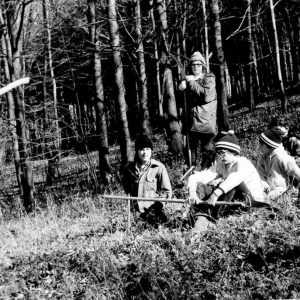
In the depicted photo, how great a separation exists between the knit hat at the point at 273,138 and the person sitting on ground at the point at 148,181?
132 cm

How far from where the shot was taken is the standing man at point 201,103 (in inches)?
262

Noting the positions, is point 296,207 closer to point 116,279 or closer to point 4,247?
point 116,279

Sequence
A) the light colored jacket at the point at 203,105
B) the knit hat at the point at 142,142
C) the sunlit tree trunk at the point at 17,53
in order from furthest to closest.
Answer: the sunlit tree trunk at the point at 17,53 < the light colored jacket at the point at 203,105 < the knit hat at the point at 142,142

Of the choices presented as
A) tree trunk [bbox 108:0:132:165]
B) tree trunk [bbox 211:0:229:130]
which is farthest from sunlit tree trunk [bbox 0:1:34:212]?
tree trunk [bbox 211:0:229:130]

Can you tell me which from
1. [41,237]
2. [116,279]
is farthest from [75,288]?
[41,237]

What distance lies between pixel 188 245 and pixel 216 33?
9.18 metres

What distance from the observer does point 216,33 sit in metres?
12.4

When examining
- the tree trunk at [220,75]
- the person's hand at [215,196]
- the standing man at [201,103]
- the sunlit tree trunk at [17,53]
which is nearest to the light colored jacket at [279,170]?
the person's hand at [215,196]

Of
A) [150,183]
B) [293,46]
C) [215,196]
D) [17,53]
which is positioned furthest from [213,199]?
[293,46]

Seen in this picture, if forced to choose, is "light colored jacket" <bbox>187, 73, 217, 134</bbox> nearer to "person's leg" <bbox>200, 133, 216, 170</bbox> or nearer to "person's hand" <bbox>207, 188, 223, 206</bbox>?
"person's leg" <bbox>200, 133, 216, 170</bbox>

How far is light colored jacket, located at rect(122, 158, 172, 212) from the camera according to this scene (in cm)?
541

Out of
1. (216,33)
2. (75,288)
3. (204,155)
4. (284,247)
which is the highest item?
(216,33)

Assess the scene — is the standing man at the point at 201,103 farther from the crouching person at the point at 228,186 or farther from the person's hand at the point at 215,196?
the person's hand at the point at 215,196

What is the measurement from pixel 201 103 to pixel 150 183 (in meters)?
2.05
